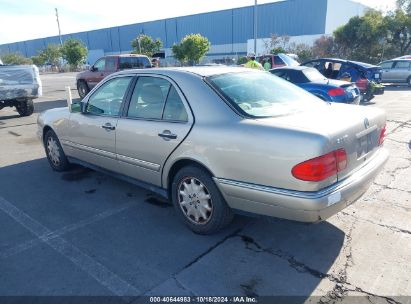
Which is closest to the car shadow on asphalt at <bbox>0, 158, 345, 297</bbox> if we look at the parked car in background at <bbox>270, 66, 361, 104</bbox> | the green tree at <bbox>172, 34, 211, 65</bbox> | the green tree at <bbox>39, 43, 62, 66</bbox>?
Answer: the parked car in background at <bbox>270, 66, 361, 104</bbox>

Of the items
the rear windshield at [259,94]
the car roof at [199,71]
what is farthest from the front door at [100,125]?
the rear windshield at [259,94]

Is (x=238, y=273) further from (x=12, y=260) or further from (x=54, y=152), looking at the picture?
(x=54, y=152)

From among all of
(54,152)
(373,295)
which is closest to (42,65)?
(54,152)

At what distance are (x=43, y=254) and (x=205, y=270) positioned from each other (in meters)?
1.54

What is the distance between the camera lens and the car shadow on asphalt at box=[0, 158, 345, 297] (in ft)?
9.04

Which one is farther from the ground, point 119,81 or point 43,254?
point 119,81

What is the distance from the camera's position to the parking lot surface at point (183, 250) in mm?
2711

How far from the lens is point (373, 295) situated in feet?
8.48

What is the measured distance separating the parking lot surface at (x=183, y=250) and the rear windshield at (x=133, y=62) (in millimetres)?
10603

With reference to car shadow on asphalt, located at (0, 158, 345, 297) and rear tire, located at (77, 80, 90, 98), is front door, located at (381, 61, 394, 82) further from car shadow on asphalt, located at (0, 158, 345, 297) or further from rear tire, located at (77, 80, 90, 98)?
car shadow on asphalt, located at (0, 158, 345, 297)

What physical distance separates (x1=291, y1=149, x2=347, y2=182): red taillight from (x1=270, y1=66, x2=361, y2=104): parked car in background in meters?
6.35

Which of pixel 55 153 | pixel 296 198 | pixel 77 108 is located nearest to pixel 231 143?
pixel 296 198

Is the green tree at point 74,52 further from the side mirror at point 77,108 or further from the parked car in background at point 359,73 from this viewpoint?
the side mirror at point 77,108

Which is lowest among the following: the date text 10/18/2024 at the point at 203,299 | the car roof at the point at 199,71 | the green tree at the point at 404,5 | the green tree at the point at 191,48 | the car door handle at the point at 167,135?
the date text 10/18/2024 at the point at 203,299
